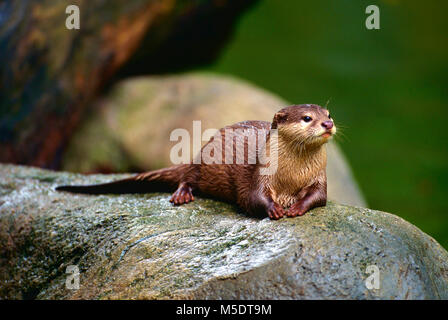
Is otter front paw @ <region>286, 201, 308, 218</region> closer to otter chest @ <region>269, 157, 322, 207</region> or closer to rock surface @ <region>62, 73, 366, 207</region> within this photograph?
otter chest @ <region>269, 157, 322, 207</region>

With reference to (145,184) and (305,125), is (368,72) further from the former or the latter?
(305,125)

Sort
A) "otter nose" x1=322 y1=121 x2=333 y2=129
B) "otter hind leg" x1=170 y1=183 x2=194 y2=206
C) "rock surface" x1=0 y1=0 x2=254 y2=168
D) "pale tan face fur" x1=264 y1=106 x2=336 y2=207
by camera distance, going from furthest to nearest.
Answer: "rock surface" x1=0 y1=0 x2=254 y2=168 < "otter hind leg" x1=170 y1=183 x2=194 y2=206 < "pale tan face fur" x1=264 y1=106 x2=336 y2=207 < "otter nose" x1=322 y1=121 x2=333 y2=129

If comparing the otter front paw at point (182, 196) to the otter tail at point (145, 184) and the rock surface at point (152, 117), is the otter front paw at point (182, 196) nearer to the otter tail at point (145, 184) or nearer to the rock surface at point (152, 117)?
the otter tail at point (145, 184)

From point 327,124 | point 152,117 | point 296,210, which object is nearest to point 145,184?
point 296,210

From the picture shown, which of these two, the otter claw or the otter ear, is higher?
the otter ear

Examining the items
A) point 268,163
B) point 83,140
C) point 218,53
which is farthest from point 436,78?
point 268,163

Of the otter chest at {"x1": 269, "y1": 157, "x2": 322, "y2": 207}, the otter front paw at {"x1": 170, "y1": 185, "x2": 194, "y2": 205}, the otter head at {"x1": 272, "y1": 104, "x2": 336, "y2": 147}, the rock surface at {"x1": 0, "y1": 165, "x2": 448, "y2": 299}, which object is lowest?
the rock surface at {"x1": 0, "y1": 165, "x2": 448, "y2": 299}

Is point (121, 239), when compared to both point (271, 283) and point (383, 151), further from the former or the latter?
point (383, 151)

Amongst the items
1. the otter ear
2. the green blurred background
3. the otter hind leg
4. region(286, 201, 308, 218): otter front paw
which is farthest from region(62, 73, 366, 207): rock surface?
region(286, 201, 308, 218): otter front paw
